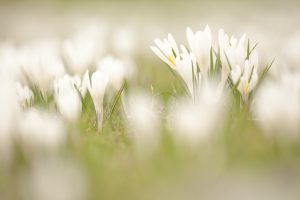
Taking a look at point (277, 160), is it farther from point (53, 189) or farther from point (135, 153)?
point (53, 189)

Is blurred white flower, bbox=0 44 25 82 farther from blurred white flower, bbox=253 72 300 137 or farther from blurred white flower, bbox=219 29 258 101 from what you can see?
blurred white flower, bbox=253 72 300 137

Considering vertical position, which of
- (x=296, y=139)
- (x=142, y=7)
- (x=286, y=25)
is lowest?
(x=296, y=139)

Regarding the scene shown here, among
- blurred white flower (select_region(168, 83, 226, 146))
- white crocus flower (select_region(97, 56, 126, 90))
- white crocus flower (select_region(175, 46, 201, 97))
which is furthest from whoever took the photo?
white crocus flower (select_region(97, 56, 126, 90))

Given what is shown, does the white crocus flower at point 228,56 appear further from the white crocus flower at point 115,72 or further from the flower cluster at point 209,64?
the white crocus flower at point 115,72

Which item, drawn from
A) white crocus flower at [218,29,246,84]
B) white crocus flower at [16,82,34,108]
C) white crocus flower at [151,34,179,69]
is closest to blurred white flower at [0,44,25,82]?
white crocus flower at [16,82,34,108]

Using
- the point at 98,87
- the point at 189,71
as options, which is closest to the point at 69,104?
the point at 98,87

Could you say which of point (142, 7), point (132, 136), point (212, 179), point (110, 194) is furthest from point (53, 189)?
point (142, 7)
